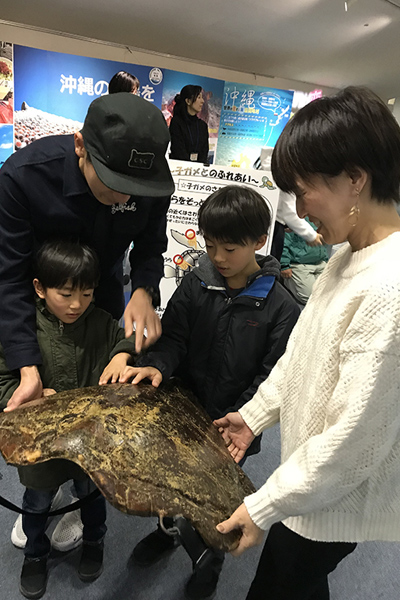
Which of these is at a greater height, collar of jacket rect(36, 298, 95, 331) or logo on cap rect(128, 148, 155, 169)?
logo on cap rect(128, 148, 155, 169)

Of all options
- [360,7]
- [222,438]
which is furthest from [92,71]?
[222,438]

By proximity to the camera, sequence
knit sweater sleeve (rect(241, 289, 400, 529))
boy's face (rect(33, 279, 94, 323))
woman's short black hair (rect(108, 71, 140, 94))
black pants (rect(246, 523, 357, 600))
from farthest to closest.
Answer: woman's short black hair (rect(108, 71, 140, 94)), boy's face (rect(33, 279, 94, 323)), black pants (rect(246, 523, 357, 600)), knit sweater sleeve (rect(241, 289, 400, 529))

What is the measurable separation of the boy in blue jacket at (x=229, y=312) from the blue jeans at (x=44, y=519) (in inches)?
14.8

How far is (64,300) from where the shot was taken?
1105 millimetres

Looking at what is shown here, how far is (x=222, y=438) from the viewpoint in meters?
1.09

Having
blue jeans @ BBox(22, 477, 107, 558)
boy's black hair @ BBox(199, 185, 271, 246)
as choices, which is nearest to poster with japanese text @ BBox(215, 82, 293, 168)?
boy's black hair @ BBox(199, 185, 271, 246)

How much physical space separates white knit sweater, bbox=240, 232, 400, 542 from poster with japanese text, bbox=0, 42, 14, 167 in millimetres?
3288

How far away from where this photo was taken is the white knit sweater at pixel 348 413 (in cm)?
60

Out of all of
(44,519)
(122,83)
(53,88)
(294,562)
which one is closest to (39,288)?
(44,519)

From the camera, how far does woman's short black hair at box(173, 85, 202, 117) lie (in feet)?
12.9

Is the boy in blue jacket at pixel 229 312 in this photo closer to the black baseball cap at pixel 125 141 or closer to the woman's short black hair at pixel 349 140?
the black baseball cap at pixel 125 141

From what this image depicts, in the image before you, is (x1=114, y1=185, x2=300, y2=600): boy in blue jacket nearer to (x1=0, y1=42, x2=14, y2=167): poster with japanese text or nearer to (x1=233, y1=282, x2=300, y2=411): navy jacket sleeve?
(x1=233, y1=282, x2=300, y2=411): navy jacket sleeve

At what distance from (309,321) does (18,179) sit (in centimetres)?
76

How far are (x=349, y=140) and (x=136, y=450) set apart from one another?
2.31 ft
